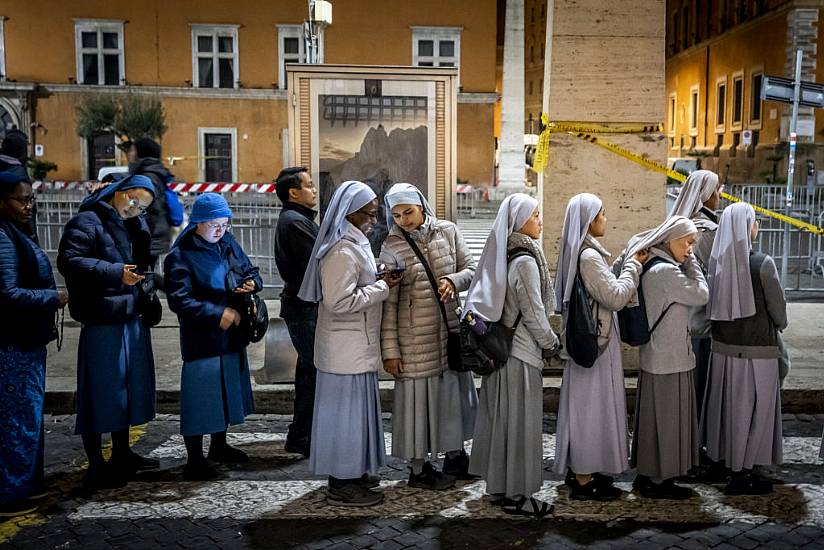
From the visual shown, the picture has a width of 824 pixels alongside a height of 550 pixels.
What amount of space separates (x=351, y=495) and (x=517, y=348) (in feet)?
4.30

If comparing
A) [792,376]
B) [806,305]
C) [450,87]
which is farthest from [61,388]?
[806,305]

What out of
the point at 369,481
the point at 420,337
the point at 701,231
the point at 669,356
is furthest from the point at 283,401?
the point at 701,231

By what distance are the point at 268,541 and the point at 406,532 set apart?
2.42 feet

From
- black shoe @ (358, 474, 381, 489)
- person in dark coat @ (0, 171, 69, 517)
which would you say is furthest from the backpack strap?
person in dark coat @ (0, 171, 69, 517)

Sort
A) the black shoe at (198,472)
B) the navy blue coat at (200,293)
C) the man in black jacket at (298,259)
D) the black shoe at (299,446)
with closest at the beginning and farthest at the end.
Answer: the navy blue coat at (200,293) < the black shoe at (198,472) < the man in black jacket at (298,259) < the black shoe at (299,446)

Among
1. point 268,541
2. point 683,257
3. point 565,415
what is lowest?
point 268,541

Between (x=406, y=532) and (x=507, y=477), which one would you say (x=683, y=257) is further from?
(x=406, y=532)

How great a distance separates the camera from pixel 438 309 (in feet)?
17.5

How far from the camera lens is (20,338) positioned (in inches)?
197

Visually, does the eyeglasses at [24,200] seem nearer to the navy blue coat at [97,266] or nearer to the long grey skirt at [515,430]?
the navy blue coat at [97,266]

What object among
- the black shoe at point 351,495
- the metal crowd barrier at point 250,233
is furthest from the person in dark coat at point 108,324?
the metal crowd barrier at point 250,233

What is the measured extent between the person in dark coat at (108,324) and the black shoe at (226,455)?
0.53 meters

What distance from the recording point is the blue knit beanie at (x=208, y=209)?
5527mm

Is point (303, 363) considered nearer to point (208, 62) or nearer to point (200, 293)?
point (200, 293)
